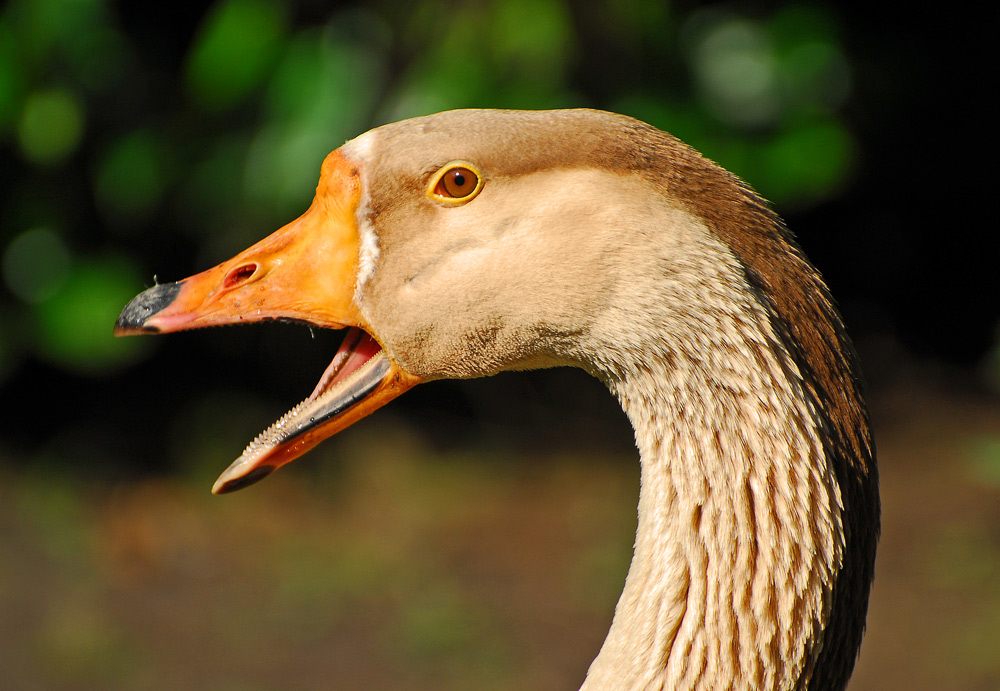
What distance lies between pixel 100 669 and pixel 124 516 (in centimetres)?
101

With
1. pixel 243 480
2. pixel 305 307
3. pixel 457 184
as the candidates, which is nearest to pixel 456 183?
pixel 457 184

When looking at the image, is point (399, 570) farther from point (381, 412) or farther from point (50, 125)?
point (50, 125)

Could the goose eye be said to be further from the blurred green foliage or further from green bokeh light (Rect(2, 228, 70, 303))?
green bokeh light (Rect(2, 228, 70, 303))

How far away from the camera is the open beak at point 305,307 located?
2.01 metres

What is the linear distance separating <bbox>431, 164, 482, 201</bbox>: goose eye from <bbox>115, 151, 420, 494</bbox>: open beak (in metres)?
0.19

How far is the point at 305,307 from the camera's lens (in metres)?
2.04

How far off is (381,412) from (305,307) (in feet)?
13.1

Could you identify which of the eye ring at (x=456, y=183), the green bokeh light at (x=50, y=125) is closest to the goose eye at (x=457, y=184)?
the eye ring at (x=456, y=183)

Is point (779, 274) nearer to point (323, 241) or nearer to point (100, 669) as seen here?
point (323, 241)

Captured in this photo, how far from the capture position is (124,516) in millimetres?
5297

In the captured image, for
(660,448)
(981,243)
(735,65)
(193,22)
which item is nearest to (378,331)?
(660,448)

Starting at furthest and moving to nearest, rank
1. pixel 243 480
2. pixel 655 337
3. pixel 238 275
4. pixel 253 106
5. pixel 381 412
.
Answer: pixel 381 412 < pixel 253 106 < pixel 238 275 < pixel 243 480 < pixel 655 337

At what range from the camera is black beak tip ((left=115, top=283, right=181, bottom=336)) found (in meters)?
2.12

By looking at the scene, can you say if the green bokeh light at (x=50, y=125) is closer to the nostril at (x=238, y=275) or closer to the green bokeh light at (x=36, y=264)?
the green bokeh light at (x=36, y=264)
